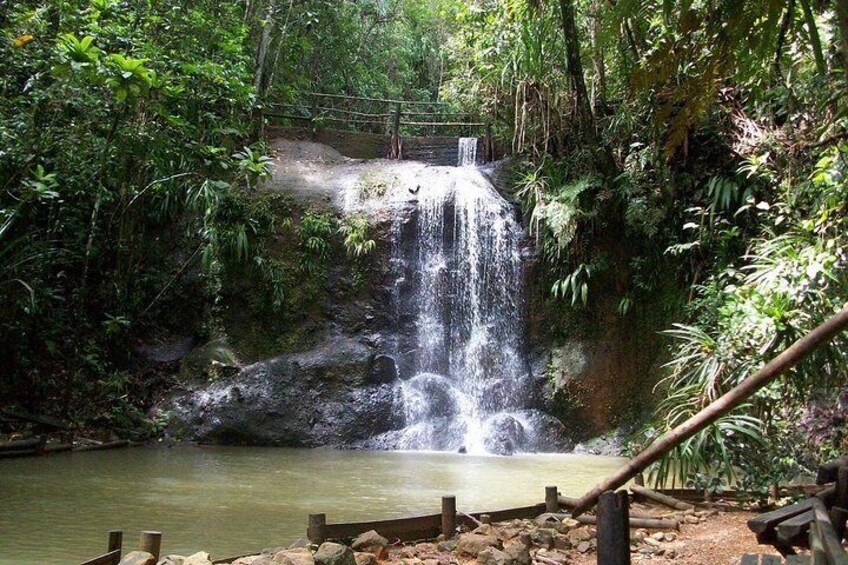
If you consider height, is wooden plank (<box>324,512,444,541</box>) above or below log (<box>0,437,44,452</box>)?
below

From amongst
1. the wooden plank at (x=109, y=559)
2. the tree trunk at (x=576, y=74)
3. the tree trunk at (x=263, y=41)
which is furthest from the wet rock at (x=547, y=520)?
the tree trunk at (x=263, y=41)

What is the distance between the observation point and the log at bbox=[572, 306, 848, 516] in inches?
109

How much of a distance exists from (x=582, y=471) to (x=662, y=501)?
3.12m

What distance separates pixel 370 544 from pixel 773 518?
2.14 metres

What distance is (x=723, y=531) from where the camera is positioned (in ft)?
17.1

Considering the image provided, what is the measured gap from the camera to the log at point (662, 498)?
5.88m

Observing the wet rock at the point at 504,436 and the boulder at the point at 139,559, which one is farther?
the wet rock at the point at 504,436

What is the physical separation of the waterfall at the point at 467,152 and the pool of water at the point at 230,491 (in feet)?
26.3

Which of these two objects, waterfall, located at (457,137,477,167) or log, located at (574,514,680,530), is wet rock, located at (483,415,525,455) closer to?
log, located at (574,514,680,530)

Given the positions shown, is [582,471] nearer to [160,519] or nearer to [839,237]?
[839,237]

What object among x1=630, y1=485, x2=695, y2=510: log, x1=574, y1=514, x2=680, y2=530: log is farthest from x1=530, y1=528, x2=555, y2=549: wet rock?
x1=630, y1=485, x2=695, y2=510: log

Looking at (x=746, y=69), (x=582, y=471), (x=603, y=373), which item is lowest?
(x=582, y=471)

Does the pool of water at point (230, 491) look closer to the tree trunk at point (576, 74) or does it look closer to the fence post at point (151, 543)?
the fence post at point (151, 543)

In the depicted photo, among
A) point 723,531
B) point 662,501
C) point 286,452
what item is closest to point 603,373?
point 286,452
